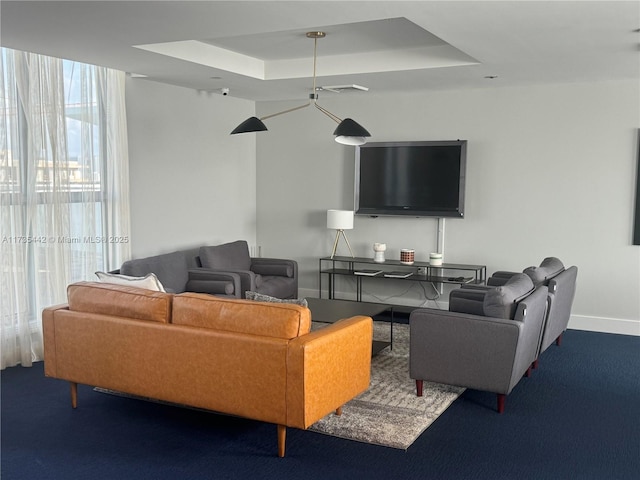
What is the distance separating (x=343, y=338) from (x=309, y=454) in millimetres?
672

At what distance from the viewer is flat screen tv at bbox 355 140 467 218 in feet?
24.1

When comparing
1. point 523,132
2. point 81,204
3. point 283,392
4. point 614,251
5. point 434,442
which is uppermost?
point 523,132

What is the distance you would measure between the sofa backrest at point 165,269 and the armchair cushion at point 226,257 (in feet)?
1.00

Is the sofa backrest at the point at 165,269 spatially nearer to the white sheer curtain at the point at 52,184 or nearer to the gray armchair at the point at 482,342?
the white sheer curtain at the point at 52,184

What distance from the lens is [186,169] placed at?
24.0 feet

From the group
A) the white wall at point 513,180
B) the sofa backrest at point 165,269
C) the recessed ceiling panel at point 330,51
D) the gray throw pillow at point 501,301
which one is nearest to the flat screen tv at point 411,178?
the white wall at point 513,180

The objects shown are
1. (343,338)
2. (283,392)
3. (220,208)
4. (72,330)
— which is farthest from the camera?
(220,208)

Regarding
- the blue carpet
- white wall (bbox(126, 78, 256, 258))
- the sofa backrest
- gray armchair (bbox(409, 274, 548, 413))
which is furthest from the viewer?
white wall (bbox(126, 78, 256, 258))

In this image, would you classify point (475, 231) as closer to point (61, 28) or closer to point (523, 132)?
point (523, 132)

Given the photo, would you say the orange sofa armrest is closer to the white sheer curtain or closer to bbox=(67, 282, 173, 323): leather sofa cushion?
bbox=(67, 282, 173, 323): leather sofa cushion

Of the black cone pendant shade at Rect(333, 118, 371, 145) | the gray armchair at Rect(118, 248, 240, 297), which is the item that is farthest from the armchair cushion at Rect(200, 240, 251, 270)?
the black cone pendant shade at Rect(333, 118, 371, 145)

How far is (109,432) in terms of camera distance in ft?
13.4

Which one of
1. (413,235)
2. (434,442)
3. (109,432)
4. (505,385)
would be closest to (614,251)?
(413,235)

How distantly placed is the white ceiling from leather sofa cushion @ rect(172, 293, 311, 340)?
5.51 feet
